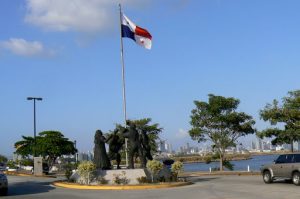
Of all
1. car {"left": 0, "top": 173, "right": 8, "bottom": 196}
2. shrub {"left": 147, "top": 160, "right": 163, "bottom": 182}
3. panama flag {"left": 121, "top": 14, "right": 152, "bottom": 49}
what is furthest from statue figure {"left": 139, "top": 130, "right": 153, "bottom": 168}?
car {"left": 0, "top": 173, "right": 8, "bottom": 196}

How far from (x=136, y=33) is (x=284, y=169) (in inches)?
547

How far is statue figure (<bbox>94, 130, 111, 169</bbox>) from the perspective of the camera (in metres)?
28.4

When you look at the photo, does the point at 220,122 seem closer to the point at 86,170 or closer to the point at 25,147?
the point at 86,170

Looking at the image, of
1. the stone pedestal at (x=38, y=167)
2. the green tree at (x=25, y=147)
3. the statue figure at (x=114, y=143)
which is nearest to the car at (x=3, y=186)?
the statue figure at (x=114, y=143)

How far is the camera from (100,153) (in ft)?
94.2

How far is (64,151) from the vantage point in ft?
247

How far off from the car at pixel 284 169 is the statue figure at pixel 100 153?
8958 mm

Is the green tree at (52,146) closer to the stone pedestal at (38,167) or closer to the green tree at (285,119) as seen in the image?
the stone pedestal at (38,167)

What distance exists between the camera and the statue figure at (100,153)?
93.2 feet

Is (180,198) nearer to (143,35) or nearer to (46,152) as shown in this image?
(143,35)

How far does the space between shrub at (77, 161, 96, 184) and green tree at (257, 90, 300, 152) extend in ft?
52.6

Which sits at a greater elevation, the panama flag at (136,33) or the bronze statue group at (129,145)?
the panama flag at (136,33)

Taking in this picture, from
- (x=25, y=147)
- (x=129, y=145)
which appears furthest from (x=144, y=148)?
(x=25, y=147)

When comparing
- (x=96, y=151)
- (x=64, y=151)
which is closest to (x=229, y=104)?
(x=96, y=151)
